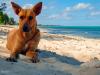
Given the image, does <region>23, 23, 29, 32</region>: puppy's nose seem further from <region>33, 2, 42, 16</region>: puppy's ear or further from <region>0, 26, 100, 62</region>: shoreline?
<region>0, 26, 100, 62</region>: shoreline

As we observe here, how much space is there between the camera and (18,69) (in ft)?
21.5

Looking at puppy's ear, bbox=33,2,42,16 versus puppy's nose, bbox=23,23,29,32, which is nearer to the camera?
puppy's nose, bbox=23,23,29,32

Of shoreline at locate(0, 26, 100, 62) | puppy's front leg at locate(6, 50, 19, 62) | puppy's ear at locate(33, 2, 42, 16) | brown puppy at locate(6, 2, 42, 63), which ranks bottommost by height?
shoreline at locate(0, 26, 100, 62)

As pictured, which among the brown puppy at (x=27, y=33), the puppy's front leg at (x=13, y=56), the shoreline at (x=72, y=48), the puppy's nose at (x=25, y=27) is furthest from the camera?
the shoreline at (x=72, y=48)

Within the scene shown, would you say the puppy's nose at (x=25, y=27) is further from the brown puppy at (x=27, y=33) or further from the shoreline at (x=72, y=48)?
the shoreline at (x=72, y=48)

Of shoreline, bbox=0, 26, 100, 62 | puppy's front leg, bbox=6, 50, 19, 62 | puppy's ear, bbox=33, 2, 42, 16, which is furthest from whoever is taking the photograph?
shoreline, bbox=0, 26, 100, 62

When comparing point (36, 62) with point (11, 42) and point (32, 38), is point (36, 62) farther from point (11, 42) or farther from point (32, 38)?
point (11, 42)

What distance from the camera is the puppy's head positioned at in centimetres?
791

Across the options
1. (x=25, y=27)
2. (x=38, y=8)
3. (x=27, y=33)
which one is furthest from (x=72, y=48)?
(x=25, y=27)

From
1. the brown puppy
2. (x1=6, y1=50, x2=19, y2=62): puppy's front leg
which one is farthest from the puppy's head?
(x1=6, y1=50, x2=19, y2=62): puppy's front leg

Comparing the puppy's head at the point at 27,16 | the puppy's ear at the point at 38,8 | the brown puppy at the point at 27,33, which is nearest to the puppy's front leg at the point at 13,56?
the brown puppy at the point at 27,33

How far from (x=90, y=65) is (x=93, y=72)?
76 cm

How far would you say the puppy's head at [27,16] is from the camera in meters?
7.91

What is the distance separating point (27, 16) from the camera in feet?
26.3
